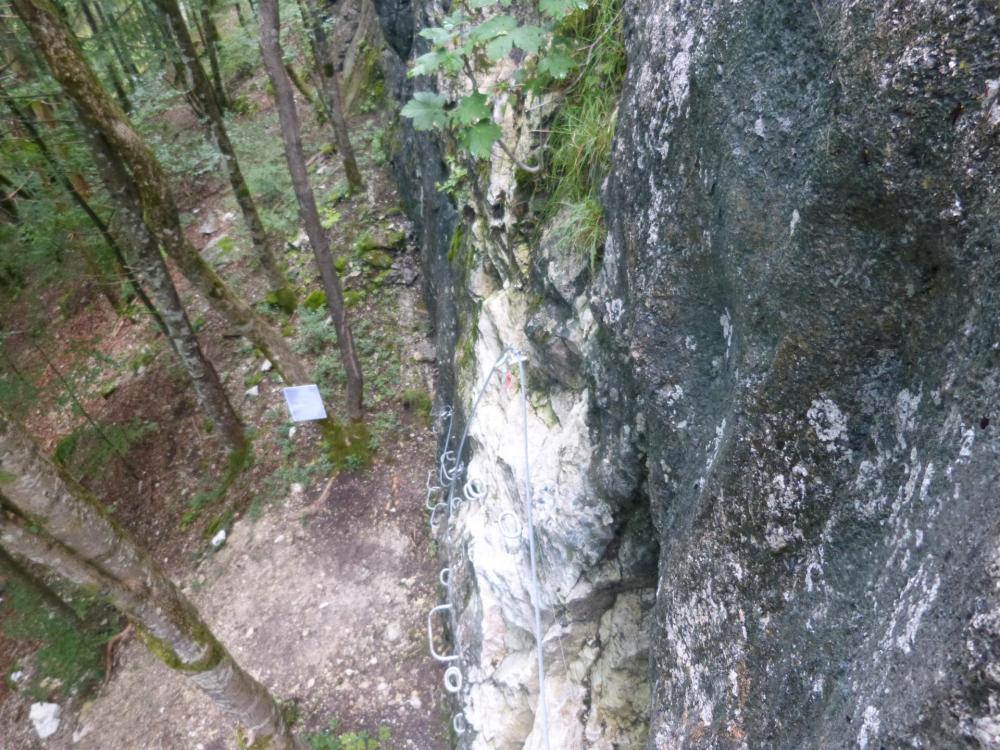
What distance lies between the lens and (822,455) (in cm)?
168

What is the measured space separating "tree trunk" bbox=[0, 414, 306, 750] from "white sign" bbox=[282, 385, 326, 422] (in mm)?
2585

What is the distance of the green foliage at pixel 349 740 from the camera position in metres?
5.27

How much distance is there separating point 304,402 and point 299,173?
90.1 inches

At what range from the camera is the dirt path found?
5.61 meters

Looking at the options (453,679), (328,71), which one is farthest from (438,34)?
(328,71)

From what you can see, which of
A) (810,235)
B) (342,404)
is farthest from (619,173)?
(342,404)

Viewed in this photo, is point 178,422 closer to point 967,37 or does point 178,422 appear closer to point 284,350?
point 284,350

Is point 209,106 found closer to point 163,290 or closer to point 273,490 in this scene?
point 163,290

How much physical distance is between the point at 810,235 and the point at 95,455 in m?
9.49

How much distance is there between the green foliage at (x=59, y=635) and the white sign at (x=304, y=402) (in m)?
3.73

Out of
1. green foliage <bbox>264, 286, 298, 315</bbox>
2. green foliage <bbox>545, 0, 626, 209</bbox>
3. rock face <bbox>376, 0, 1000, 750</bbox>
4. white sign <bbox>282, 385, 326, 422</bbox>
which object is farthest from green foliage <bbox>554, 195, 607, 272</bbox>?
green foliage <bbox>264, 286, 298, 315</bbox>

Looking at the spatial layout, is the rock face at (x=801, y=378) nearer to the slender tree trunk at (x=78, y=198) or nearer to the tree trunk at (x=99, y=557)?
the tree trunk at (x=99, y=557)

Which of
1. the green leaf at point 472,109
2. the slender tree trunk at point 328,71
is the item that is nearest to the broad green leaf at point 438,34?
the green leaf at point 472,109

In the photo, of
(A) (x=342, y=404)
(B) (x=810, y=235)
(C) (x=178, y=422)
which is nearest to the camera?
(B) (x=810, y=235)
